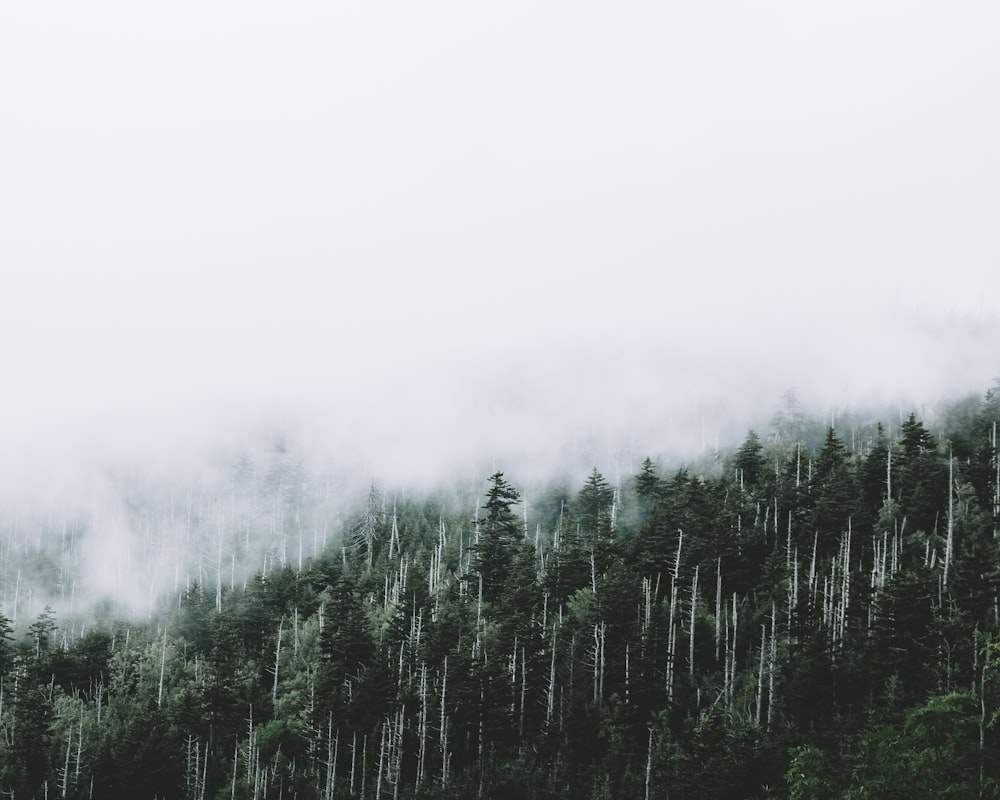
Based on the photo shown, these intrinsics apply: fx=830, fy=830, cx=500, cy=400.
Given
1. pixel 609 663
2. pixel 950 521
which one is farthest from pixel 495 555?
pixel 950 521

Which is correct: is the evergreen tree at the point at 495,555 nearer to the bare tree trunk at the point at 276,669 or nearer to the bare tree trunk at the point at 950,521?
the bare tree trunk at the point at 276,669

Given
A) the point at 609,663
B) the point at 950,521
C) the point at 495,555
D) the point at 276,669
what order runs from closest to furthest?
the point at 609,663 < the point at 950,521 < the point at 276,669 < the point at 495,555

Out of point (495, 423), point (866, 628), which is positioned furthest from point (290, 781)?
point (495, 423)

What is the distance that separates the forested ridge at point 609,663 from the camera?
44.6 meters

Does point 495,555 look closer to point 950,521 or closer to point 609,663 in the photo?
point 609,663

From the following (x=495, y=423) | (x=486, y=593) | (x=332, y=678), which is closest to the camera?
(x=332, y=678)

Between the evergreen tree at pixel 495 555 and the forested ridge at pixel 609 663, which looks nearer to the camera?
the forested ridge at pixel 609 663

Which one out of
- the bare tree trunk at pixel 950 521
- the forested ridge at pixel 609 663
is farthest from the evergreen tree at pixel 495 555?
the bare tree trunk at pixel 950 521

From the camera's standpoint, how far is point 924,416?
389 feet

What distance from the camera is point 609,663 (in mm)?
61594

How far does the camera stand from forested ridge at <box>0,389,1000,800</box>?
44.6 meters

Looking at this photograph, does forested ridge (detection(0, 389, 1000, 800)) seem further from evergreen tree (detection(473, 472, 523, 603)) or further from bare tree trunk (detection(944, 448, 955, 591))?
bare tree trunk (detection(944, 448, 955, 591))

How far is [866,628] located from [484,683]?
26.5 m

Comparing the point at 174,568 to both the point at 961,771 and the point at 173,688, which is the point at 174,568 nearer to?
the point at 173,688
